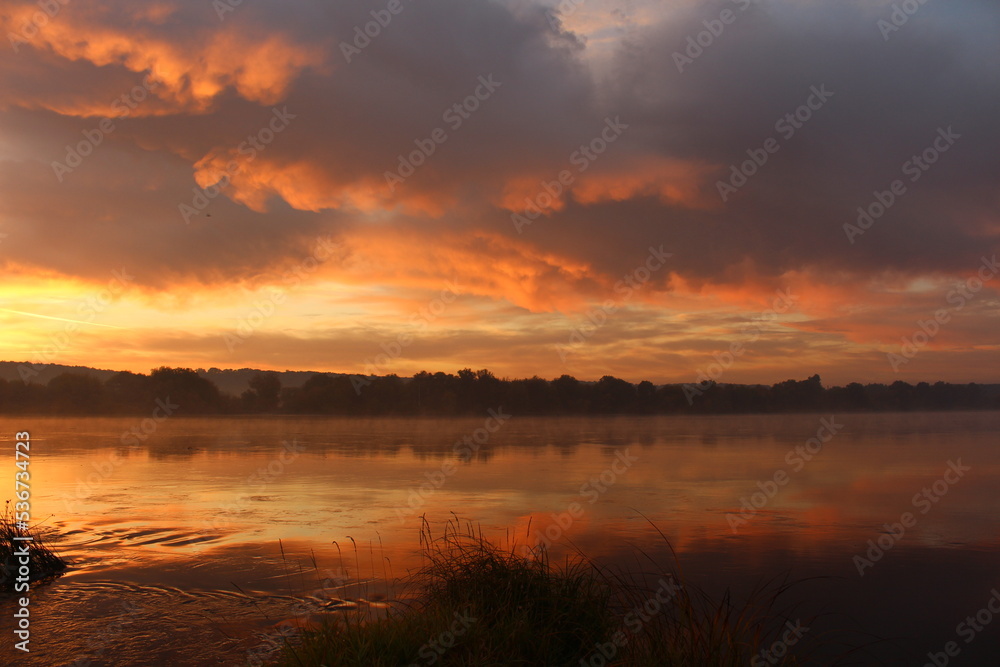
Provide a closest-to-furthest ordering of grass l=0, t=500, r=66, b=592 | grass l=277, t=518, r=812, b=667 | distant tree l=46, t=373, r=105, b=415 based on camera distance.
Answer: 1. grass l=277, t=518, r=812, b=667
2. grass l=0, t=500, r=66, b=592
3. distant tree l=46, t=373, r=105, b=415

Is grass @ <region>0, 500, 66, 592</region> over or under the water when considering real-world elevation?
over

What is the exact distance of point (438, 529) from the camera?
13.6 m

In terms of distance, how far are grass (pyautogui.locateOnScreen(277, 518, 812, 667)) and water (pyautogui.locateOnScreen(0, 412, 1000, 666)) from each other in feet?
3.76

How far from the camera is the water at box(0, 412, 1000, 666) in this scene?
832 centimetres

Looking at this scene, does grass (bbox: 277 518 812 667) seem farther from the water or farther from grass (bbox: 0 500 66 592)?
grass (bbox: 0 500 66 592)

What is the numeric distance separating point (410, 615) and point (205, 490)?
14044 millimetres

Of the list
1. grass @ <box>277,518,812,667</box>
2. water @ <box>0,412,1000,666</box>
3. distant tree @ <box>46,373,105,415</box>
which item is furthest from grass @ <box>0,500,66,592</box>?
distant tree @ <box>46,373,105,415</box>

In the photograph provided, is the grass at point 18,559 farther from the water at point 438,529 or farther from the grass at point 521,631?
the grass at point 521,631

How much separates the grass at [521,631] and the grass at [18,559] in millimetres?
5083

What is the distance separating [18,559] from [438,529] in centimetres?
634

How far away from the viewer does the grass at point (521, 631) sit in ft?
19.2

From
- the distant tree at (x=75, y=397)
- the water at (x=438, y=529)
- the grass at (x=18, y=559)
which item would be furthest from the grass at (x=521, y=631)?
the distant tree at (x=75, y=397)

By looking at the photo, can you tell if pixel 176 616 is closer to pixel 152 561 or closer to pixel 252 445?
pixel 152 561

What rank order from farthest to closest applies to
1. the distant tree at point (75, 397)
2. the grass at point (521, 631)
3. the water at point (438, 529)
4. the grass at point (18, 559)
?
1. the distant tree at point (75, 397)
2. the grass at point (18, 559)
3. the water at point (438, 529)
4. the grass at point (521, 631)
